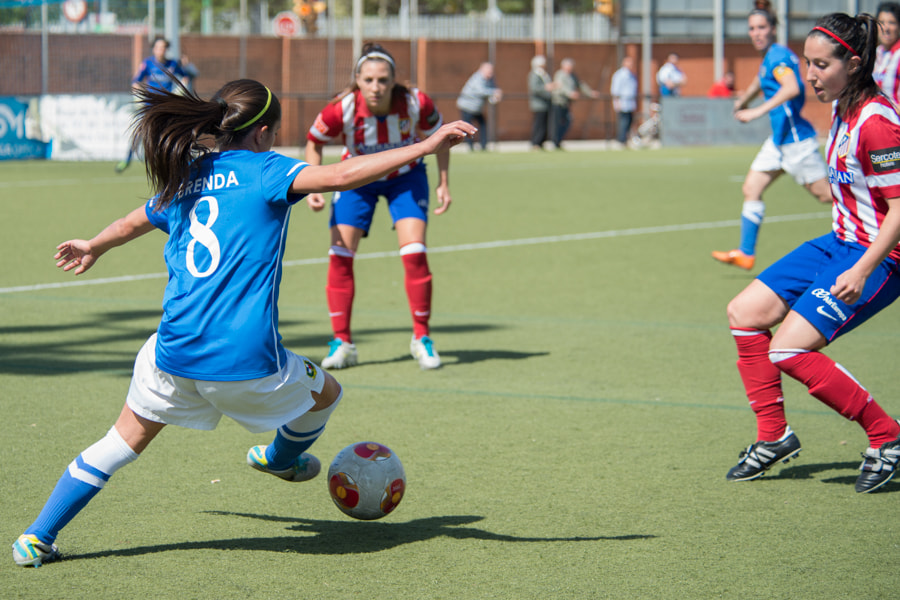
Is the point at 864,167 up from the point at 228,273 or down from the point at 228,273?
up

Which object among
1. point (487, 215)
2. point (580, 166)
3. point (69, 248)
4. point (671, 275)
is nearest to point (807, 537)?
point (69, 248)

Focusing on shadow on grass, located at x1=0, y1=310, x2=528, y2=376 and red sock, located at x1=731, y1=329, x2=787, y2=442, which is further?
shadow on grass, located at x1=0, y1=310, x2=528, y2=376

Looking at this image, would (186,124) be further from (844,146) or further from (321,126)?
(321,126)

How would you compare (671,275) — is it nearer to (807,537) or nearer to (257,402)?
(807,537)

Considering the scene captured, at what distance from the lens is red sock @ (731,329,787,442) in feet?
15.5

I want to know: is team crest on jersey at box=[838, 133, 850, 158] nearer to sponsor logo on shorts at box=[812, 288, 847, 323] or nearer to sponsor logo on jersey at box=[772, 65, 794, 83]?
sponsor logo on shorts at box=[812, 288, 847, 323]

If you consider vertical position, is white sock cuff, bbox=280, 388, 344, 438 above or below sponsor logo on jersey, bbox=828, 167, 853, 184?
below

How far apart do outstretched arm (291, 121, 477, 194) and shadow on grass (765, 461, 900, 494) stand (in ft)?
7.55

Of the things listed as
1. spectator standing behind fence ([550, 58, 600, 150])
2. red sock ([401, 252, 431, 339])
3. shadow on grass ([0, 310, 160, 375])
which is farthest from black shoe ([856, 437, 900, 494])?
spectator standing behind fence ([550, 58, 600, 150])

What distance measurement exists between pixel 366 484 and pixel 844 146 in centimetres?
227

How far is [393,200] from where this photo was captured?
704 cm

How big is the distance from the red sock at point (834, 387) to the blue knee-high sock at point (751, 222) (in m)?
5.39

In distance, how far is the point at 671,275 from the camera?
34.2 feet

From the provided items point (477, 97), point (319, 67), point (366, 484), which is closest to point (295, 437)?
point (366, 484)
